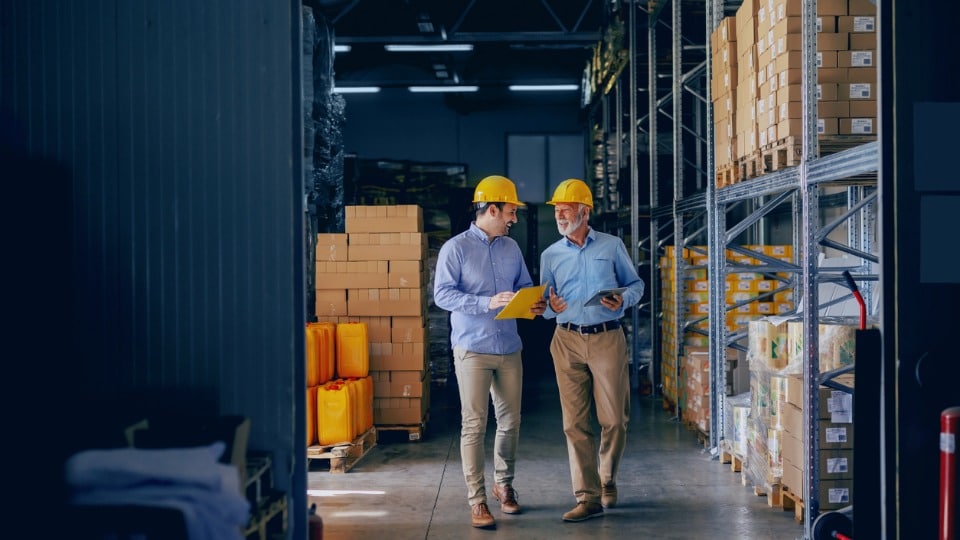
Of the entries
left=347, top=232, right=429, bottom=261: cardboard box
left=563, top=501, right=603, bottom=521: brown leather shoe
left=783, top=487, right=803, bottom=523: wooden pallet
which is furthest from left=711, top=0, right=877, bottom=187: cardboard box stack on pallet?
left=347, top=232, right=429, bottom=261: cardboard box

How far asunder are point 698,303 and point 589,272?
3.93 meters

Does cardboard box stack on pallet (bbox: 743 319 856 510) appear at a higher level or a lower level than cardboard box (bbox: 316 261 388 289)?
lower

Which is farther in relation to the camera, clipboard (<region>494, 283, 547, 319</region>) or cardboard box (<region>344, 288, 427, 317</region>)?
cardboard box (<region>344, 288, 427, 317</region>)

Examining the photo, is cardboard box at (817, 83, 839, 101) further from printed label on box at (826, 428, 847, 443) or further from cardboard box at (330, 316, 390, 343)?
cardboard box at (330, 316, 390, 343)

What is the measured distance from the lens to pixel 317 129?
10.2 m

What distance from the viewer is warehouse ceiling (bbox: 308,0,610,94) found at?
617 inches

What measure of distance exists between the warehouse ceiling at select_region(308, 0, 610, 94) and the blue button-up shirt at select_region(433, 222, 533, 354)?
32.0ft

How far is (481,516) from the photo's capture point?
5.71 metres

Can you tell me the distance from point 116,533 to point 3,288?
103 cm

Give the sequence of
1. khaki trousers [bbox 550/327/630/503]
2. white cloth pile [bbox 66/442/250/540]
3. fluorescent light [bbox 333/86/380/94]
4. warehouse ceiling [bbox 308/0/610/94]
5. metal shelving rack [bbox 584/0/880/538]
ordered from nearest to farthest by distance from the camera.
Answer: white cloth pile [bbox 66/442/250/540] → metal shelving rack [bbox 584/0/880/538] → khaki trousers [bbox 550/327/630/503] → warehouse ceiling [bbox 308/0/610/94] → fluorescent light [bbox 333/86/380/94]

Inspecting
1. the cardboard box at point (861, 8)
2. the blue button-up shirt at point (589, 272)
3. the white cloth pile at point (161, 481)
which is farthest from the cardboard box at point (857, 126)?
the white cloth pile at point (161, 481)

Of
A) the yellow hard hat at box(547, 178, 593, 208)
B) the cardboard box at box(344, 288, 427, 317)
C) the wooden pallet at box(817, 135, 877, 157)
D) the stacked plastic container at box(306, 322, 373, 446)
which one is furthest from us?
the cardboard box at box(344, 288, 427, 317)

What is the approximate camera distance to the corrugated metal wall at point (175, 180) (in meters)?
3.00

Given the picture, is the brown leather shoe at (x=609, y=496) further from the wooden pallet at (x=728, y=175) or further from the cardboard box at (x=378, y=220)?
the cardboard box at (x=378, y=220)
